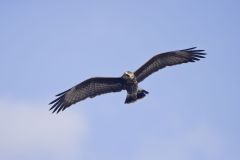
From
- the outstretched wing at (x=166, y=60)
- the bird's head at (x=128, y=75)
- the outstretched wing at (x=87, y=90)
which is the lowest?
the outstretched wing at (x=87, y=90)

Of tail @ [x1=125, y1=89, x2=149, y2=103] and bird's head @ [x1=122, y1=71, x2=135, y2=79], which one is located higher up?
bird's head @ [x1=122, y1=71, x2=135, y2=79]

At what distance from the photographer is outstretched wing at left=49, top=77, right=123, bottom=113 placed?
13.6 metres

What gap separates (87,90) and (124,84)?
1.23 meters

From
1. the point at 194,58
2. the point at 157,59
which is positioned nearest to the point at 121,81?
the point at 157,59

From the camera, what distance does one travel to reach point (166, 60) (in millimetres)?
13930

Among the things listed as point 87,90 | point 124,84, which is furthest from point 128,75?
point 87,90

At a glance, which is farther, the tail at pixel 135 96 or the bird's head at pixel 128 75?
the tail at pixel 135 96

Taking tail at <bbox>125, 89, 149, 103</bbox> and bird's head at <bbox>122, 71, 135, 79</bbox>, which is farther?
tail at <bbox>125, 89, 149, 103</bbox>

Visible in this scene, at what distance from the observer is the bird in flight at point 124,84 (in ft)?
43.6

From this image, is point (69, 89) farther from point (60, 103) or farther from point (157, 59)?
point (157, 59)

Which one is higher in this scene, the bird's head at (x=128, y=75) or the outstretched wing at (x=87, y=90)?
the bird's head at (x=128, y=75)

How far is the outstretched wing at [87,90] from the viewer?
13586 millimetres

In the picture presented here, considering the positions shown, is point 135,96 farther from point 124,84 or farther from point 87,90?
point 87,90

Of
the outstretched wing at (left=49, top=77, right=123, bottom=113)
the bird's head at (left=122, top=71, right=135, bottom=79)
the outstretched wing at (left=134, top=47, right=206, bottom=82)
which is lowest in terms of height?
the outstretched wing at (left=49, top=77, right=123, bottom=113)
